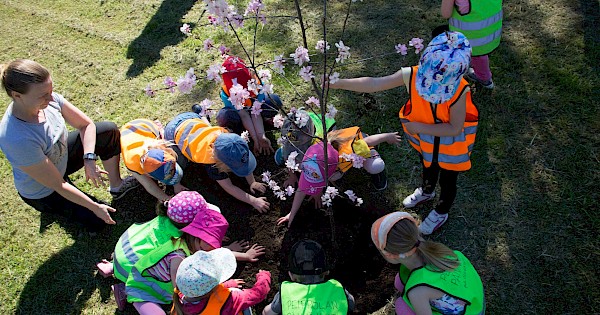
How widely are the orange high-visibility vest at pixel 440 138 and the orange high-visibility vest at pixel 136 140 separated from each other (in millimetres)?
1942

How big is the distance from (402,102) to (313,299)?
2.27 metres

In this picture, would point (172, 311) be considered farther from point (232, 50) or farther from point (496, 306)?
point (232, 50)

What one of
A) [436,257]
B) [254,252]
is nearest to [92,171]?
[254,252]

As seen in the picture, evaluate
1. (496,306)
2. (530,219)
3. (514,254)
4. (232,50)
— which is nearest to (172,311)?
(496,306)

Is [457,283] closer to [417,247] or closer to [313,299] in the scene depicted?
[417,247]

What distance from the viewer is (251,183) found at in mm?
3754

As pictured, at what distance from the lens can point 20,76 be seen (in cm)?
282

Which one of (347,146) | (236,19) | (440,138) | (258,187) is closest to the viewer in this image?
(236,19)

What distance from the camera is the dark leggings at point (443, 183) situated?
310 centimetres

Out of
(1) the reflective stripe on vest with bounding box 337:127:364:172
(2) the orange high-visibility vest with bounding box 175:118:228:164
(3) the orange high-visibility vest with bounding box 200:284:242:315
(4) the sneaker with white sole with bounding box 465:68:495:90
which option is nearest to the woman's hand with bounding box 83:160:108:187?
(2) the orange high-visibility vest with bounding box 175:118:228:164

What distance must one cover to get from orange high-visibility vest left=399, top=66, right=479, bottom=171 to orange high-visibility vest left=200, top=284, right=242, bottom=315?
4.96 feet

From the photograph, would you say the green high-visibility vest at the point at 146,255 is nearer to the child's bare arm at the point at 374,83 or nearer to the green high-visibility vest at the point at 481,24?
the child's bare arm at the point at 374,83

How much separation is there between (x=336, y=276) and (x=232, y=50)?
9.36ft

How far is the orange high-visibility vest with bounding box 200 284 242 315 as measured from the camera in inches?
104
